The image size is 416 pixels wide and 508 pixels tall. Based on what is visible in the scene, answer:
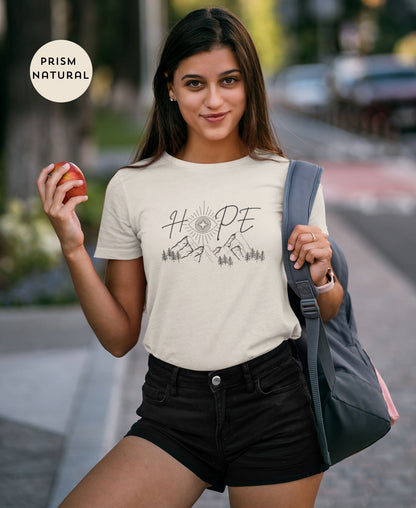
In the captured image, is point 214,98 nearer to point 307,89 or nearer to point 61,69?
point 61,69

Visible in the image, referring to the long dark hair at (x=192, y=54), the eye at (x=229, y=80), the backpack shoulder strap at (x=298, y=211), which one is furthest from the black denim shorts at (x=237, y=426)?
the eye at (x=229, y=80)

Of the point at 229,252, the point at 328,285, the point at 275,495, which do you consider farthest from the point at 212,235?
the point at 275,495

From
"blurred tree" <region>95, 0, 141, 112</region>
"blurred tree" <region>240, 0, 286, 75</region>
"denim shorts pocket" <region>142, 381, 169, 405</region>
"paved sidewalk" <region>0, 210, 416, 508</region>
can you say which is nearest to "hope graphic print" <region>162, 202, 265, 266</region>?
"denim shorts pocket" <region>142, 381, 169, 405</region>

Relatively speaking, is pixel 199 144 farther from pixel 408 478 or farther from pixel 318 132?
pixel 318 132

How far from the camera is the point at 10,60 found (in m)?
10.3

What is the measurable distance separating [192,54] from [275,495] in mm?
1131

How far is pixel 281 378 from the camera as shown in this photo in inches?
92.7

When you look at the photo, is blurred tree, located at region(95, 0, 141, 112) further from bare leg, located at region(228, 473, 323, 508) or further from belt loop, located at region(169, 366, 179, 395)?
bare leg, located at region(228, 473, 323, 508)

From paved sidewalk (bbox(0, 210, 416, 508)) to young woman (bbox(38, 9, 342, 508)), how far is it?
1795 mm

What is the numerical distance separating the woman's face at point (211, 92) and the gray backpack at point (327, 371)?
0.21 metres

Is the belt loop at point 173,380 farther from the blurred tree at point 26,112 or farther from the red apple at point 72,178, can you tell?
the blurred tree at point 26,112

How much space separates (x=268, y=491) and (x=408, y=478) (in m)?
2.14

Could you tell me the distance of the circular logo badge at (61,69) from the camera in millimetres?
2307

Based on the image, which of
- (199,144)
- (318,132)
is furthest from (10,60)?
(318,132)
